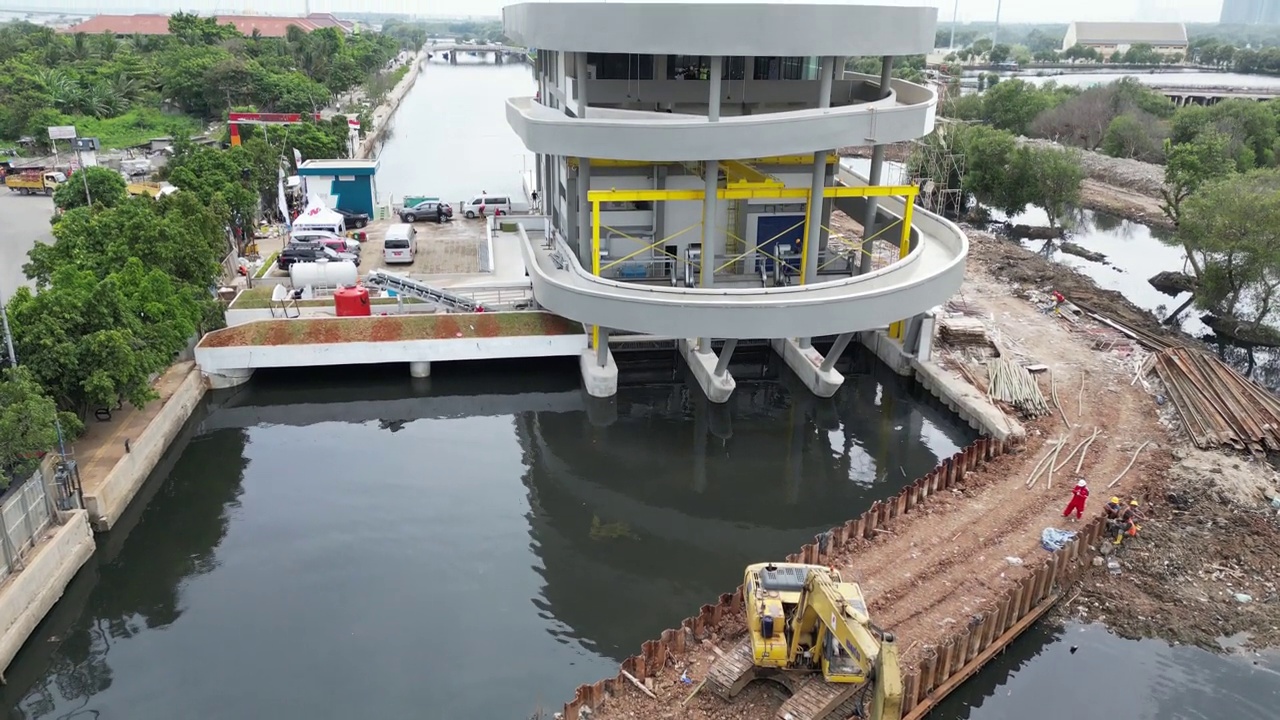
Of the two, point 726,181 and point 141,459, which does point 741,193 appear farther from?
point 141,459

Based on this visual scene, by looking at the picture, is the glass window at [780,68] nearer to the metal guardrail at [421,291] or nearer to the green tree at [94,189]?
the metal guardrail at [421,291]

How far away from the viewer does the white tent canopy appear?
146 ft

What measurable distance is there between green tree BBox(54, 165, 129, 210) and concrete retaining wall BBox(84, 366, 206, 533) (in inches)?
794

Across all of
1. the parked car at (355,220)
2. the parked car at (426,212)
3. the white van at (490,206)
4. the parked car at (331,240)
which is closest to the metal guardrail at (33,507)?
the parked car at (331,240)

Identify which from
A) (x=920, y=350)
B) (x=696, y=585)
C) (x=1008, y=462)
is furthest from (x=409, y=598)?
(x=920, y=350)

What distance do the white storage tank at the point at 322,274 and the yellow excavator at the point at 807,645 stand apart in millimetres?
26641

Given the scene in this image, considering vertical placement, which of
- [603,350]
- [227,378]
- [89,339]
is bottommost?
[227,378]

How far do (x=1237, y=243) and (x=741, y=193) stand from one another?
23.1 m

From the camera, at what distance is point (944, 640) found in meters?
18.0

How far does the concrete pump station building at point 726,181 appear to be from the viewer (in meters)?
26.5

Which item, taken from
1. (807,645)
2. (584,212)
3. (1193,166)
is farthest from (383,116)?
(807,645)

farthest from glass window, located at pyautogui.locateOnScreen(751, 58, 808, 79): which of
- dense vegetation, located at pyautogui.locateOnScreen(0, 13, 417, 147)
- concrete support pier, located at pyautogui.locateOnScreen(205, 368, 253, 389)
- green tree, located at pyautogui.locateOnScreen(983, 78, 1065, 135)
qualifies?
green tree, located at pyautogui.locateOnScreen(983, 78, 1065, 135)

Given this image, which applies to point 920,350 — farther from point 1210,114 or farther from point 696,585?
point 1210,114

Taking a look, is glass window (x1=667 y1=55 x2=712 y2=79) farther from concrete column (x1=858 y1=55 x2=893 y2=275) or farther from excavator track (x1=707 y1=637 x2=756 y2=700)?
excavator track (x1=707 y1=637 x2=756 y2=700)
